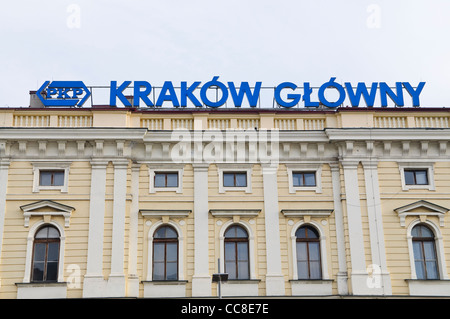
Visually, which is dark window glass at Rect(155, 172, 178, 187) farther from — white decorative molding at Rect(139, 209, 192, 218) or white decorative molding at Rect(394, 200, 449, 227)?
white decorative molding at Rect(394, 200, 449, 227)

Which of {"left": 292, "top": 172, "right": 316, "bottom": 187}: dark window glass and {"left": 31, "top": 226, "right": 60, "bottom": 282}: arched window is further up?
{"left": 292, "top": 172, "right": 316, "bottom": 187}: dark window glass

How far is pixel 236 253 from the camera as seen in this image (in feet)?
84.9

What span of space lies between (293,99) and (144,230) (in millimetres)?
8882

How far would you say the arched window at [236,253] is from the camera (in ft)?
84.0

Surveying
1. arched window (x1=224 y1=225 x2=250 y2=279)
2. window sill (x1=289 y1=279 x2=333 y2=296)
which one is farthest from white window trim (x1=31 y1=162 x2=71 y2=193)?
window sill (x1=289 y1=279 x2=333 y2=296)

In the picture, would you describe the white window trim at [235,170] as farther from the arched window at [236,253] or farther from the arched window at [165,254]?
the arched window at [165,254]

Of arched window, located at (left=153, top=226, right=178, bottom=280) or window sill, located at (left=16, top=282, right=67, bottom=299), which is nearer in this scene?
window sill, located at (left=16, top=282, right=67, bottom=299)

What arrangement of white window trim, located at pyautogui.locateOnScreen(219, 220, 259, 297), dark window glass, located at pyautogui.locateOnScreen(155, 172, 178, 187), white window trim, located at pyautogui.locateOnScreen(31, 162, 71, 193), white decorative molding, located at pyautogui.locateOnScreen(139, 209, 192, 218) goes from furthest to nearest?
dark window glass, located at pyautogui.locateOnScreen(155, 172, 178, 187)
white window trim, located at pyautogui.locateOnScreen(31, 162, 71, 193)
white decorative molding, located at pyautogui.locateOnScreen(139, 209, 192, 218)
white window trim, located at pyautogui.locateOnScreen(219, 220, 259, 297)

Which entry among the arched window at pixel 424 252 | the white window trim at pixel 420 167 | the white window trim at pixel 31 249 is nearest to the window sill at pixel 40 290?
the white window trim at pixel 31 249

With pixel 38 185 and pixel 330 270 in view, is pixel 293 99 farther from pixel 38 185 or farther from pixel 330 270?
pixel 38 185

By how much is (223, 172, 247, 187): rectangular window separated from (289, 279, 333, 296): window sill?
4.48 meters

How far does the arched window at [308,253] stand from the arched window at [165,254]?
4903mm

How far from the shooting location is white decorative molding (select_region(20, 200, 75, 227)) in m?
25.4
